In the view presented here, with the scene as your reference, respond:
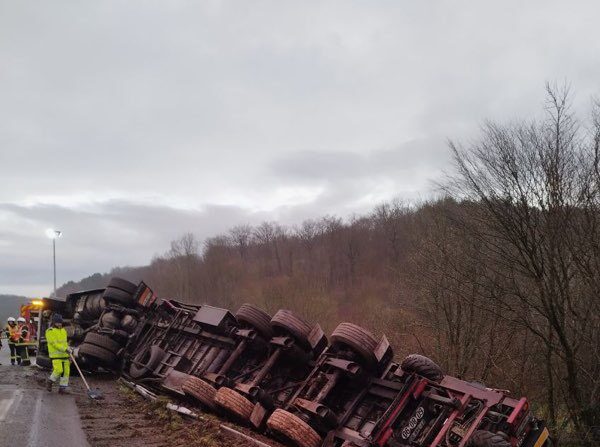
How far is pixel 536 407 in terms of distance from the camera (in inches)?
412

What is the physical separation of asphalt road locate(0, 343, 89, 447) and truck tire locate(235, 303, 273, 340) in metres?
2.72

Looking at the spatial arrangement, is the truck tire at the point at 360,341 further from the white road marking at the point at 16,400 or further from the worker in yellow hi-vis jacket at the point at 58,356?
the worker in yellow hi-vis jacket at the point at 58,356

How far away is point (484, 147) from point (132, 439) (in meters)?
7.58

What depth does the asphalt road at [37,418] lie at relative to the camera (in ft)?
19.2

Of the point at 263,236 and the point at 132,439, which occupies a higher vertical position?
the point at 263,236

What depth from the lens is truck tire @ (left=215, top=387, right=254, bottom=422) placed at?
6.83 m

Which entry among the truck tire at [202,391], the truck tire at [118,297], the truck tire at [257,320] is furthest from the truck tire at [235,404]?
the truck tire at [118,297]

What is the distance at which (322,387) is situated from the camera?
682 centimetres

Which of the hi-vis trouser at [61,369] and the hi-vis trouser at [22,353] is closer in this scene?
the hi-vis trouser at [61,369]

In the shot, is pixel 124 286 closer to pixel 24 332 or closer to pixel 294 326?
pixel 24 332

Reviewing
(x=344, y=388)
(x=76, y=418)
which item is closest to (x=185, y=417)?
(x=76, y=418)

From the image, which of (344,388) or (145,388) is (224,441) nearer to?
(344,388)

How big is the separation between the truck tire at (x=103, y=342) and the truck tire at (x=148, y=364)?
99 cm

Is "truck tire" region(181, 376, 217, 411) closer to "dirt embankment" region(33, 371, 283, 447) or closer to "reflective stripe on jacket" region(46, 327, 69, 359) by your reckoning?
"dirt embankment" region(33, 371, 283, 447)
